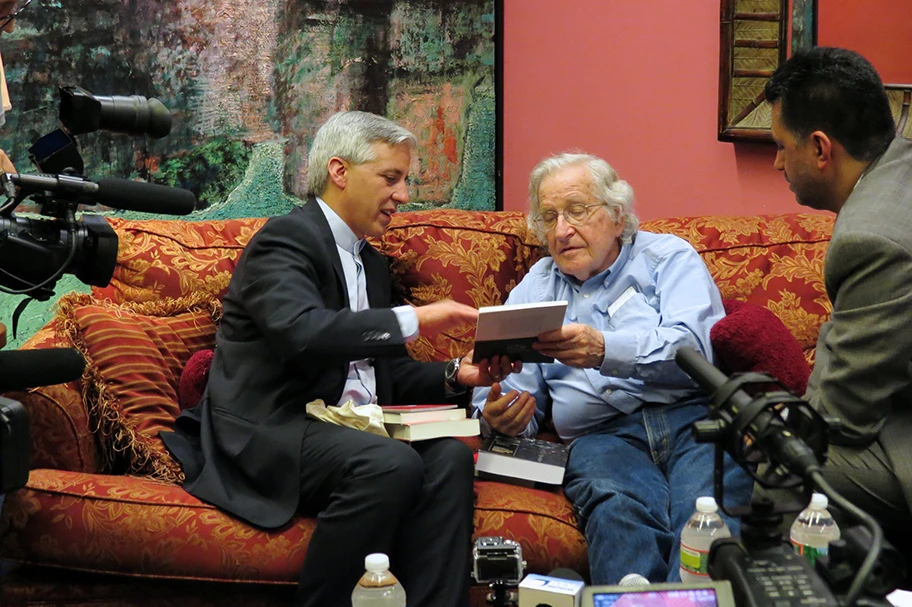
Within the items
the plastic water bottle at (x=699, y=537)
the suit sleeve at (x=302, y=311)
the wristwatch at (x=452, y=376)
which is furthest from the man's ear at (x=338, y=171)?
the plastic water bottle at (x=699, y=537)

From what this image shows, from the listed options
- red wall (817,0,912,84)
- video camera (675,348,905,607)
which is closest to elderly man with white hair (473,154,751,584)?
red wall (817,0,912,84)

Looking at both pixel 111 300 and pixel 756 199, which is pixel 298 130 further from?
pixel 756 199

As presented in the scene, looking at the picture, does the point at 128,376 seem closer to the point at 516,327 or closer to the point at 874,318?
the point at 516,327

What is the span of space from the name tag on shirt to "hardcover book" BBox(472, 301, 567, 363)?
286 mm

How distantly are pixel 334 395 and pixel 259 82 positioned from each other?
1.49 meters

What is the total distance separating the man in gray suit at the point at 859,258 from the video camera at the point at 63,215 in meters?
1.21

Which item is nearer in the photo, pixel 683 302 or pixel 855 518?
pixel 855 518

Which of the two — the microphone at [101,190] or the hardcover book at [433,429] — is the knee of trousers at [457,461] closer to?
the hardcover book at [433,429]

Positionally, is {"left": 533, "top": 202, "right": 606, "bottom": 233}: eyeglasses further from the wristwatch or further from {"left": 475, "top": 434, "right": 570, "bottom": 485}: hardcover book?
{"left": 475, "top": 434, "right": 570, "bottom": 485}: hardcover book

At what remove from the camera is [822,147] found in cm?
206

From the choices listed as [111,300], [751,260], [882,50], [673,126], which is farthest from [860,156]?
[111,300]

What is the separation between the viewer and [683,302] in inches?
101

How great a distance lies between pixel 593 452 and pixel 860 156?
0.92 metres

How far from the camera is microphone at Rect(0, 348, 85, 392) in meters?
1.47
